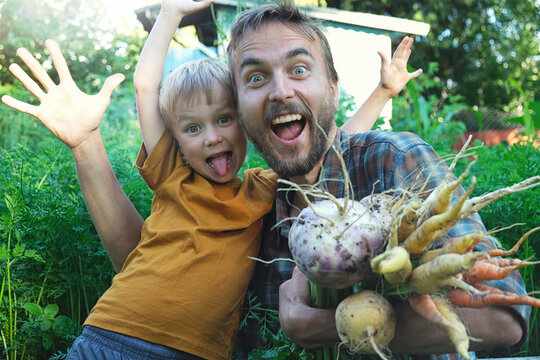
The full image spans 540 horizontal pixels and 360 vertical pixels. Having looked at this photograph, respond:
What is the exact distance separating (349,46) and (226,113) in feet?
22.3

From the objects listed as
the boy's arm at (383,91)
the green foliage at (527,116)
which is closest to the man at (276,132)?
the boy's arm at (383,91)

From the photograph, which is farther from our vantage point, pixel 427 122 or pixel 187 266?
pixel 427 122

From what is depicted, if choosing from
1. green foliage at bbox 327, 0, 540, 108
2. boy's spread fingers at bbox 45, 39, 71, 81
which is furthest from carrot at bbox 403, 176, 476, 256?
green foliage at bbox 327, 0, 540, 108

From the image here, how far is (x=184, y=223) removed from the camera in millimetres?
2254

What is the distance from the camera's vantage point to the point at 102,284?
2.77m

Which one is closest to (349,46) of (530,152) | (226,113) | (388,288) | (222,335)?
(530,152)

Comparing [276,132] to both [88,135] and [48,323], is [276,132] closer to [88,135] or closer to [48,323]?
[88,135]

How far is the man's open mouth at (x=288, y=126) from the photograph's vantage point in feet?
6.78

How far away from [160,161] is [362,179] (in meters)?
0.97

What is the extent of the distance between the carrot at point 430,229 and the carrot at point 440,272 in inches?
2.4

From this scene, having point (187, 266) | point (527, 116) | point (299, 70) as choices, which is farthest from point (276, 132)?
point (527, 116)

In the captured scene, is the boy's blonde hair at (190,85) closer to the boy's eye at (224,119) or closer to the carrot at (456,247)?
the boy's eye at (224,119)

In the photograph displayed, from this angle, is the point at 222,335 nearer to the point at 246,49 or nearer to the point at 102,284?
the point at 102,284

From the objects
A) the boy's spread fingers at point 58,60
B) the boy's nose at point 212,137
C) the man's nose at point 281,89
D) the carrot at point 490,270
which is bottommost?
the carrot at point 490,270
